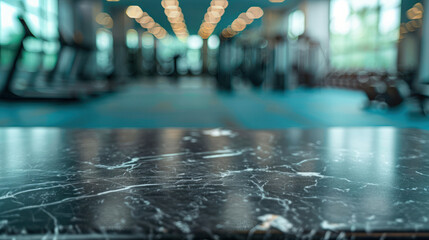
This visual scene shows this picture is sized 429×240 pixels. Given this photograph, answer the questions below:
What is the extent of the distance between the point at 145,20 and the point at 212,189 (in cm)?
2056

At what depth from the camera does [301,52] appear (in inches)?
492

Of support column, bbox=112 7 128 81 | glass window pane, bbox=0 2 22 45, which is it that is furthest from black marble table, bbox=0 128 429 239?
support column, bbox=112 7 128 81

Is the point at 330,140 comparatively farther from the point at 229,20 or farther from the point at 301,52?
the point at 229,20

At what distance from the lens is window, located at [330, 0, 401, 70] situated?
29.5ft

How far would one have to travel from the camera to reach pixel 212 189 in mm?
503

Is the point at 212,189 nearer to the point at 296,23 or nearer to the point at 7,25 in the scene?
the point at 7,25

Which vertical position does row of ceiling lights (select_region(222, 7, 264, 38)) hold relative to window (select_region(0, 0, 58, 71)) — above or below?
above

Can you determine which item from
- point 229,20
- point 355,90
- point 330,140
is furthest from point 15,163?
point 229,20

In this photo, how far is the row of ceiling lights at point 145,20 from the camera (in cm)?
1623

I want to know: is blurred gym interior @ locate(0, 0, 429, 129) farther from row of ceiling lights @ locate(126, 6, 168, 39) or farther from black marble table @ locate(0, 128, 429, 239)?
black marble table @ locate(0, 128, 429, 239)

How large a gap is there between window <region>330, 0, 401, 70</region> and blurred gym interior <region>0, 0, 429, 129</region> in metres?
0.04

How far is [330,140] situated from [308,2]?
14184mm

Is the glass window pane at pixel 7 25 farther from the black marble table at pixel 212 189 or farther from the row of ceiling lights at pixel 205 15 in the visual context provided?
the black marble table at pixel 212 189

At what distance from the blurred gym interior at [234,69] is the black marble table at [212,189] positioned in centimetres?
254
